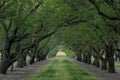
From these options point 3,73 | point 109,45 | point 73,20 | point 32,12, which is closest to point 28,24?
point 32,12

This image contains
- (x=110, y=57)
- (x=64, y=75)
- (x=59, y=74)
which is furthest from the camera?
(x=110, y=57)

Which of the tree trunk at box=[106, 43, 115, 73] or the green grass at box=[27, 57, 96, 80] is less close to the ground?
the tree trunk at box=[106, 43, 115, 73]

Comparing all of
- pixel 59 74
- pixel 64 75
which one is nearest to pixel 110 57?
pixel 59 74

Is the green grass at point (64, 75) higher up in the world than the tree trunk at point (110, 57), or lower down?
lower down

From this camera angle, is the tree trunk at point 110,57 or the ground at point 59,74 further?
the tree trunk at point 110,57

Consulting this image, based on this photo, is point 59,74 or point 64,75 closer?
point 64,75

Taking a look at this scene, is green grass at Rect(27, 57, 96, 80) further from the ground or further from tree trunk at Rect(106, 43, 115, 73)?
tree trunk at Rect(106, 43, 115, 73)

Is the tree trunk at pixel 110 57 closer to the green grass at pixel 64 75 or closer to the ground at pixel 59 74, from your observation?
the ground at pixel 59 74

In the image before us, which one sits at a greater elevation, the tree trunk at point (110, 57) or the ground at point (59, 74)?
the tree trunk at point (110, 57)

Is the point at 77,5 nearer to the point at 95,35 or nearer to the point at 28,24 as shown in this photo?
Answer: the point at 28,24

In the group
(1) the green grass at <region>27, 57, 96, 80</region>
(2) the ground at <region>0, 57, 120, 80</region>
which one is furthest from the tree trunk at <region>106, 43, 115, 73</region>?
(1) the green grass at <region>27, 57, 96, 80</region>

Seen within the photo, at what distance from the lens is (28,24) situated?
3478 centimetres

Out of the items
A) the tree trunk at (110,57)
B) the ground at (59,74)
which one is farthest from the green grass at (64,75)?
the tree trunk at (110,57)

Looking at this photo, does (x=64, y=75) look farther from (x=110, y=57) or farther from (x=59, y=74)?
(x=110, y=57)
